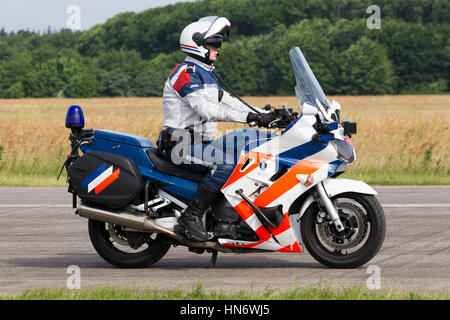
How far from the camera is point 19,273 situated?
741cm

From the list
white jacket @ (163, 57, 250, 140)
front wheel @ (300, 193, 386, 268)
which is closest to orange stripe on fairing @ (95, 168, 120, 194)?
white jacket @ (163, 57, 250, 140)

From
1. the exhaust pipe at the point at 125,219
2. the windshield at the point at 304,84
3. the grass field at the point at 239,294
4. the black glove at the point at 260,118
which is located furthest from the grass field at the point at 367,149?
the grass field at the point at 239,294

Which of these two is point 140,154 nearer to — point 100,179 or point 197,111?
point 100,179

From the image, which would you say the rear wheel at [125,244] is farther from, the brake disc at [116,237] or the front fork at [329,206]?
the front fork at [329,206]

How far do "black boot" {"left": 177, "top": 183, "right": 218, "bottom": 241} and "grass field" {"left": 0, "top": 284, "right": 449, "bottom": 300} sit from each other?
0.97 meters

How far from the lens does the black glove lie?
22.5 feet

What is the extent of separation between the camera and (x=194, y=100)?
7137 mm

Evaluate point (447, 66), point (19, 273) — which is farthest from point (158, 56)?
point (19, 273)

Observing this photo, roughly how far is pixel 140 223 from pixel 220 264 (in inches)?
39.2

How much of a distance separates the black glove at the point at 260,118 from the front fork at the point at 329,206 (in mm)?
730

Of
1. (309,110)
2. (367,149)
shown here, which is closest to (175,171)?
(309,110)

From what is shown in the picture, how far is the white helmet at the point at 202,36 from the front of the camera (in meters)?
7.26
